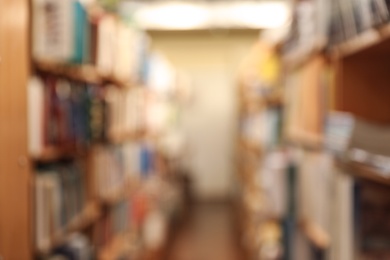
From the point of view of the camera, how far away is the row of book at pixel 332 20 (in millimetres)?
1556

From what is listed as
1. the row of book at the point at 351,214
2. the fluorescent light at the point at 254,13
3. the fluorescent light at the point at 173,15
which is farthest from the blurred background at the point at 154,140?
the fluorescent light at the point at 254,13

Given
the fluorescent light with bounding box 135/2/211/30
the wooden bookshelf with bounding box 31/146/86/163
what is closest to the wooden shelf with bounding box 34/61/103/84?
the wooden bookshelf with bounding box 31/146/86/163

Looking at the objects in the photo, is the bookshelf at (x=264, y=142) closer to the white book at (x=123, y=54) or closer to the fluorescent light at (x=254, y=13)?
the white book at (x=123, y=54)

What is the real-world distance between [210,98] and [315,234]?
7842mm

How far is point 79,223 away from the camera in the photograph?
3.23 meters

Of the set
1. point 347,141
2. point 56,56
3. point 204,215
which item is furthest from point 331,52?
point 204,215

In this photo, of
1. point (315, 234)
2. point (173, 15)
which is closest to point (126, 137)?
point (315, 234)

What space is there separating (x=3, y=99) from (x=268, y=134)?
10.0 ft

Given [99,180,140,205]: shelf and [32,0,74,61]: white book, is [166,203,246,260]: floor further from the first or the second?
[32,0,74,61]: white book

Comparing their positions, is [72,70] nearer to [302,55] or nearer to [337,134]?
[302,55]

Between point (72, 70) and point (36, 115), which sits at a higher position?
point (72, 70)

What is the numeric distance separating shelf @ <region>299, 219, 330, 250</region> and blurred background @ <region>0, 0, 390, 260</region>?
0.04 feet

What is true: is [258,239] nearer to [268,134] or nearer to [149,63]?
[268,134]

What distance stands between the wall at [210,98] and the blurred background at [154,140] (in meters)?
2.59
